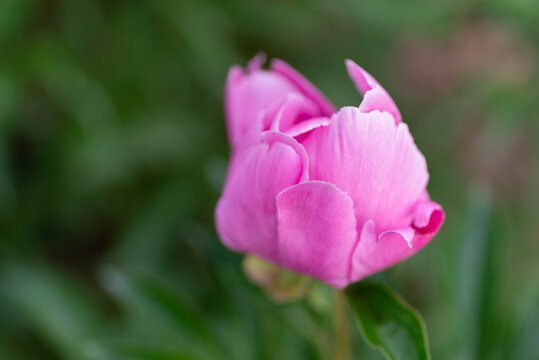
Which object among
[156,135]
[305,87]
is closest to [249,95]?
[305,87]

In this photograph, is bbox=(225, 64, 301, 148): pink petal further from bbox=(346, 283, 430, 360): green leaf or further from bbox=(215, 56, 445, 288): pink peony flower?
bbox=(346, 283, 430, 360): green leaf

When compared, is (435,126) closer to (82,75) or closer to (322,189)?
(82,75)

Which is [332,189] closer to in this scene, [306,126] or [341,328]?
[306,126]

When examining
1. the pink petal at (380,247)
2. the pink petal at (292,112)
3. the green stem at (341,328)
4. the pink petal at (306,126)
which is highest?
the pink petal at (292,112)

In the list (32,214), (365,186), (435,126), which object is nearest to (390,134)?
(365,186)

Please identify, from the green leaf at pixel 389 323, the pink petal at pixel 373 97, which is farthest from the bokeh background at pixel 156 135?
the pink petal at pixel 373 97

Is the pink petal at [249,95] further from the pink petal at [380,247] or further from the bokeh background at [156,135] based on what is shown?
the bokeh background at [156,135]
